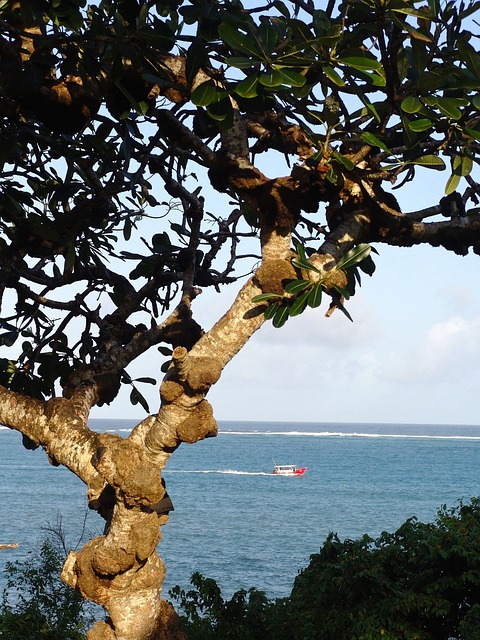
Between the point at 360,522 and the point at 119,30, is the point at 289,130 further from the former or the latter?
the point at 360,522

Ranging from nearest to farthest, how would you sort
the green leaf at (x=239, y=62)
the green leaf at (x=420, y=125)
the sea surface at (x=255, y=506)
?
the green leaf at (x=239, y=62) < the green leaf at (x=420, y=125) < the sea surface at (x=255, y=506)

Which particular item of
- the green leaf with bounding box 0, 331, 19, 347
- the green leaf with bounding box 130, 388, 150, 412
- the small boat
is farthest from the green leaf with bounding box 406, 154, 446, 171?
the small boat

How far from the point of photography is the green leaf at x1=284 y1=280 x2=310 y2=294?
3.16 meters

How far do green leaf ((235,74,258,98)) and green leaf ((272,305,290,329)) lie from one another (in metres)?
0.88

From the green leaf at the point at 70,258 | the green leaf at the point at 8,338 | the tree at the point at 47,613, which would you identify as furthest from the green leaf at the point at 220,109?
the tree at the point at 47,613

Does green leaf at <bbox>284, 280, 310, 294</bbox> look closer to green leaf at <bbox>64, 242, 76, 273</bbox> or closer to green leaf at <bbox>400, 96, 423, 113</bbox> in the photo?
green leaf at <bbox>400, 96, 423, 113</bbox>

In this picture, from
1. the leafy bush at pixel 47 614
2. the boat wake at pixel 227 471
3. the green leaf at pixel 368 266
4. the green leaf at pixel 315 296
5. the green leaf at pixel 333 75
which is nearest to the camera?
the green leaf at pixel 333 75

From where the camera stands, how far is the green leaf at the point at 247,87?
277 cm

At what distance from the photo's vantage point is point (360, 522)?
43562 mm

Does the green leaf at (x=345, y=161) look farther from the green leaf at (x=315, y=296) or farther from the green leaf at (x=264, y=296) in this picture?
the green leaf at (x=264, y=296)

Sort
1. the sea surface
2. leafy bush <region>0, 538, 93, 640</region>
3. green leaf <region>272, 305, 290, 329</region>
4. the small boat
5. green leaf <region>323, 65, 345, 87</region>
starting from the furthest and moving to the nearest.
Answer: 1. the small boat
2. the sea surface
3. leafy bush <region>0, 538, 93, 640</region>
4. green leaf <region>272, 305, 290, 329</region>
5. green leaf <region>323, 65, 345, 87</region>

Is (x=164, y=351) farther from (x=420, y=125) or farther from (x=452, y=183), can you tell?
(x=420, y=125)

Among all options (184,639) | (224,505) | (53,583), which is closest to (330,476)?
(224,505)

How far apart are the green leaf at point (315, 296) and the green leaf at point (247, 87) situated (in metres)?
0.80
